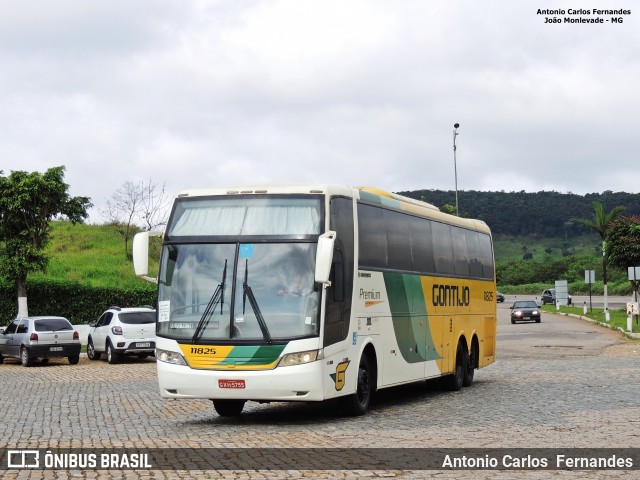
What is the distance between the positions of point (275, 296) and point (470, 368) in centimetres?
918

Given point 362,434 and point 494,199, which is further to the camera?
point 494,199

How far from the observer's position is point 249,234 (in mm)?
14945

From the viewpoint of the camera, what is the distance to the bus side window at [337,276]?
1481 centimetres

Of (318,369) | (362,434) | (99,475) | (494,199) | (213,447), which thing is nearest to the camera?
(99,475)

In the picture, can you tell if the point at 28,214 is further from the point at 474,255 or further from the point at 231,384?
the point at 231,384

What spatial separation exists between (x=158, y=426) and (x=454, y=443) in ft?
15.4

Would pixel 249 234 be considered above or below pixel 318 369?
above

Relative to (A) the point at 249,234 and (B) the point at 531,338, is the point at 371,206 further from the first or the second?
(B) the point at 531,338

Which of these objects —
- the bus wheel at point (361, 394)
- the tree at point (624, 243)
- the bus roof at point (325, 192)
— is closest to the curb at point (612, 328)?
the tree at point (624, 243)

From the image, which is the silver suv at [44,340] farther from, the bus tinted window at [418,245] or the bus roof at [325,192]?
the bus roof at [325,192]

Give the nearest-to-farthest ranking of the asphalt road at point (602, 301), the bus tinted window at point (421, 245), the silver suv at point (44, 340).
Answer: the bus tinted window at point (421, 245) → the silver suv at point (44, 340) → the asphalt road at point (602, 301)

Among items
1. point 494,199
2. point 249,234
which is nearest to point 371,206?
point 249,234

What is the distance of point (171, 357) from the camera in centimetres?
1473

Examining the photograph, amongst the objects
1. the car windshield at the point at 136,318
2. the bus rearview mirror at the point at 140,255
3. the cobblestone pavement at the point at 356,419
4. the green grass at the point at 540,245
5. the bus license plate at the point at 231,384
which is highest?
the green grass at the point at 540,245
